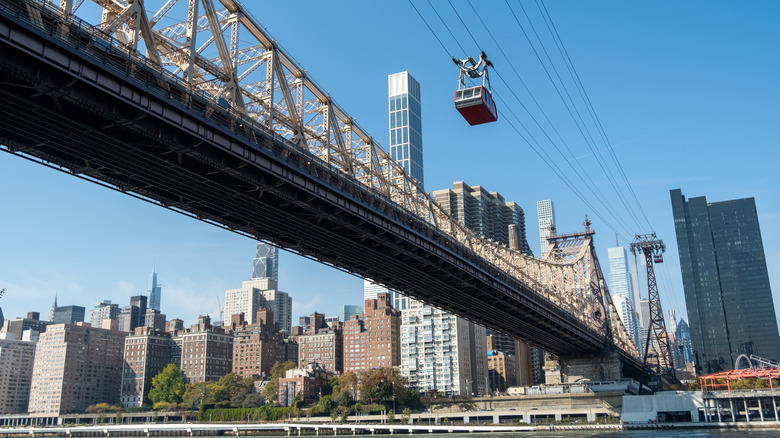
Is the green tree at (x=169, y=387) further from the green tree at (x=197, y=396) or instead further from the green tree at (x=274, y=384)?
the green tree at (x=274, y=384)

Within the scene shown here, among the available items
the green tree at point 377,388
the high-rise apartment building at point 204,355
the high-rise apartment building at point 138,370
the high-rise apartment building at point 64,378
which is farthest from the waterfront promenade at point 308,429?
the high-rise apartment building at point 204,355

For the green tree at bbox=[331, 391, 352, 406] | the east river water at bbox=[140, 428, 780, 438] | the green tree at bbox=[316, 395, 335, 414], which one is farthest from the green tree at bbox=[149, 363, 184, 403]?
the east river water at bbox=[140, 428, 780, 438]

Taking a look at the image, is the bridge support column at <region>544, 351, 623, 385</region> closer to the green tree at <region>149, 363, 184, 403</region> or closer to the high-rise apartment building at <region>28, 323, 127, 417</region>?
the green tree at <region>149, 363, 184, 403</region>

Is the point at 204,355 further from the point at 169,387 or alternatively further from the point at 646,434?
the point at 646,434

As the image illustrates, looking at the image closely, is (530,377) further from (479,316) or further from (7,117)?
(7,117)

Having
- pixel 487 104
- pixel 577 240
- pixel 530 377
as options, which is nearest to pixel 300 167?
pixel 487 104

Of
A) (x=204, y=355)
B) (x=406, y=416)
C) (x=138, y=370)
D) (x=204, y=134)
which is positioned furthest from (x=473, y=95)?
(x=138, y=370)
